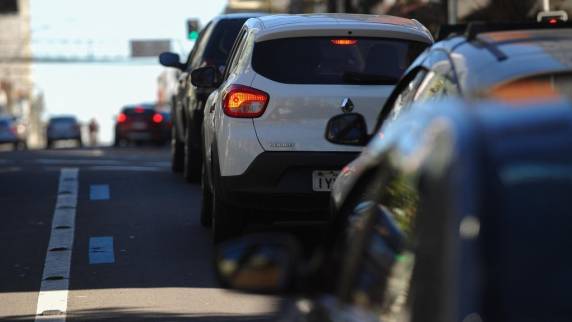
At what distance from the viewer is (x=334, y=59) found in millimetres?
10648

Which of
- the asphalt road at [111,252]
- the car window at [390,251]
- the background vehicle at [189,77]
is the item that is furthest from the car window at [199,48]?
the car window at [390,251]

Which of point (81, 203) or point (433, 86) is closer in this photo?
point (433, 86)

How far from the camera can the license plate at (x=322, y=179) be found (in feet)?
34.3

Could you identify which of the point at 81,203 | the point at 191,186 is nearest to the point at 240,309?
the point at 81,203

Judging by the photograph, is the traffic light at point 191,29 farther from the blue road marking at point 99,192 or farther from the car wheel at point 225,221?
the car wheel at point 225,221

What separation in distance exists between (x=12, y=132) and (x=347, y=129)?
5339 cm

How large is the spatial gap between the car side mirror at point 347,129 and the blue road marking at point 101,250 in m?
4.83

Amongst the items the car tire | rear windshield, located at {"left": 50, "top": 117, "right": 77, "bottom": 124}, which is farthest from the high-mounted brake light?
rear windshield, located at {"left": 50, "top": 117, "right": 77, "bottom": 124}

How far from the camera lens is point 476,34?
194 inches

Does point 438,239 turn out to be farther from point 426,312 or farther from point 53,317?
point 53,317

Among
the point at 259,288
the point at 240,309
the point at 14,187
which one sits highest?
the point at 259,288

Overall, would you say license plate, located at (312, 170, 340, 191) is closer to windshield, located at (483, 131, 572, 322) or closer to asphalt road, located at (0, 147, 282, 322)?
asphalt road, located at (0, 147, 282, 322)

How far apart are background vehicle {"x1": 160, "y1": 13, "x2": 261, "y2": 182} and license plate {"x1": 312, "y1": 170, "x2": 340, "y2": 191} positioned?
5.17m

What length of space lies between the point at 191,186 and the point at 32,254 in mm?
5561
